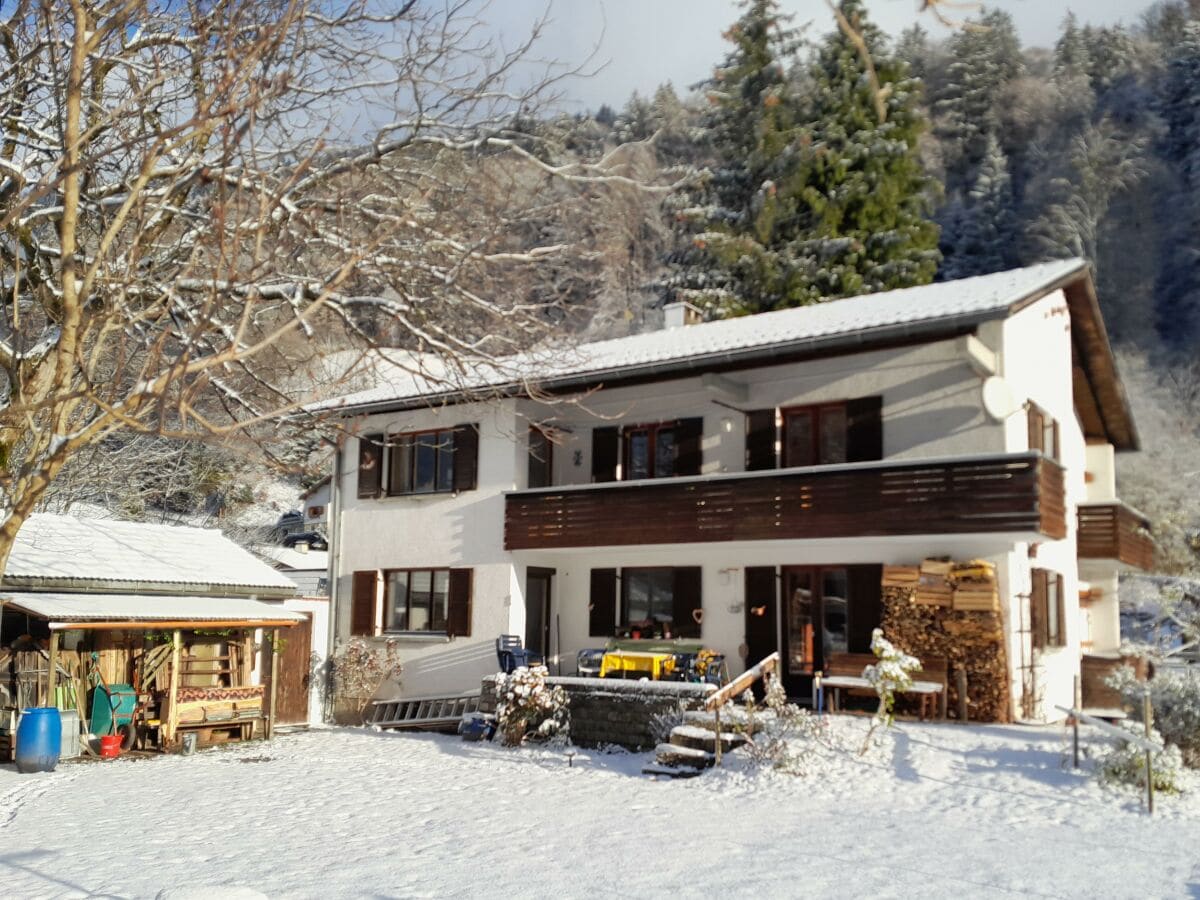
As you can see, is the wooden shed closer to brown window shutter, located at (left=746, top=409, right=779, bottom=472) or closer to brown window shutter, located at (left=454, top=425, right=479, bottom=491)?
brown window shutter, located at (left=454, top=425, right=479, bottom=491)

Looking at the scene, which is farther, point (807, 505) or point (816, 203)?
point (816, 203)

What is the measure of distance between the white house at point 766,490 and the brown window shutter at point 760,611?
0.04 metres

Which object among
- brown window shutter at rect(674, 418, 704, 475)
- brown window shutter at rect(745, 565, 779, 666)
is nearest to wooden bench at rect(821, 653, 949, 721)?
brown window shutter at rect(745, 565, 779, 666)

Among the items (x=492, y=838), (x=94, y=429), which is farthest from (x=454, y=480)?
(x=94, y=429)

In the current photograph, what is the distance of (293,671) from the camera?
2148 cm

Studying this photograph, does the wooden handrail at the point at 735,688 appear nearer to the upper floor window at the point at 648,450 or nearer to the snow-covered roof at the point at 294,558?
the upper floor window at the point at 648,450

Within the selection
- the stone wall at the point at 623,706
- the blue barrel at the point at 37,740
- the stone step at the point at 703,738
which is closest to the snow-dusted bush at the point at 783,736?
the stone step at the point at 703,738

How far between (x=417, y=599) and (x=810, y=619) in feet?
24.5

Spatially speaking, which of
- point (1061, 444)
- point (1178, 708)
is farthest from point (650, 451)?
point (1178, 708)

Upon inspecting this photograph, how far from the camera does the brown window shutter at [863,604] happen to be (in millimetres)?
17219

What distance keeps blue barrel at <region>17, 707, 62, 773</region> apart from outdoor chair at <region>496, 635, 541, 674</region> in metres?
6.58

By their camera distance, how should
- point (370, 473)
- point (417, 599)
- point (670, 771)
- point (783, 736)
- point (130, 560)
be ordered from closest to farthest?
point (783, 736) → point (670, 771) → point (130, 560) → point (417, 599) → point (370, 473)

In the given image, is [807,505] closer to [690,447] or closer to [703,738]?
[690,447]

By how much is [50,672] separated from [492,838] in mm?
8332
